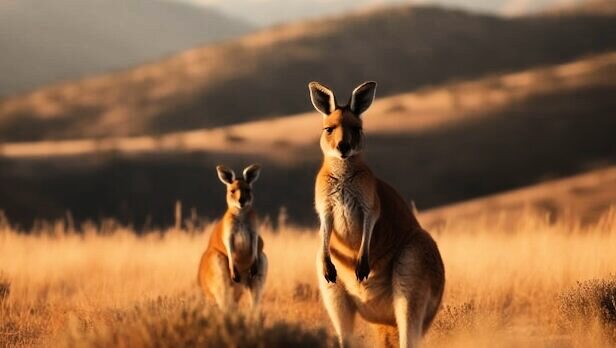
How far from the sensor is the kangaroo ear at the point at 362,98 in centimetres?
652

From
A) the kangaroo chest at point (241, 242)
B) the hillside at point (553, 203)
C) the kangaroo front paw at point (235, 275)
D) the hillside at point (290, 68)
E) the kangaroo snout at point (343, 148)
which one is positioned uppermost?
the hillside at point (290, 68)

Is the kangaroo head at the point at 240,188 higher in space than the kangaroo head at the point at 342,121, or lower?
lower

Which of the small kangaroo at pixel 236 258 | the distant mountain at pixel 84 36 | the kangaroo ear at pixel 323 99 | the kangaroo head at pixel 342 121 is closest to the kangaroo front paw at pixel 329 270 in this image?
the kangaroo head at pixel 342 121

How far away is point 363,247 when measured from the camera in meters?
6.11

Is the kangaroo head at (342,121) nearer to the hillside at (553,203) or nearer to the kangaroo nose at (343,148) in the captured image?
the kangaroo nose at (343,148)

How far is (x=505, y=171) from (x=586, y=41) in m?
40.8

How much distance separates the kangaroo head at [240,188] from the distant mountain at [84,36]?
12001 centimetres

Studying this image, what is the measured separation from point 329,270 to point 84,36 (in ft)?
510

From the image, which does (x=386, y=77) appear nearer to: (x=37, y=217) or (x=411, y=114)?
(x=411, y=114)

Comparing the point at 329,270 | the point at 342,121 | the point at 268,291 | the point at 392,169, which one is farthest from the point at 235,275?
the point at 392,169

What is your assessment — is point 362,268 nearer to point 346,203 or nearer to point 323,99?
point 346,203

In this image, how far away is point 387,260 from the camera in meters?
6.36

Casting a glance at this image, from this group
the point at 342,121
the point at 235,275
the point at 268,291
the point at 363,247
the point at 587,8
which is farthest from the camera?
the point at 587,8

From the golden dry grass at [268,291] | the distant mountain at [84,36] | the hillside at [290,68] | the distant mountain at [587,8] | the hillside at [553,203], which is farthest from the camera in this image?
the distant mountain at [84,36]
